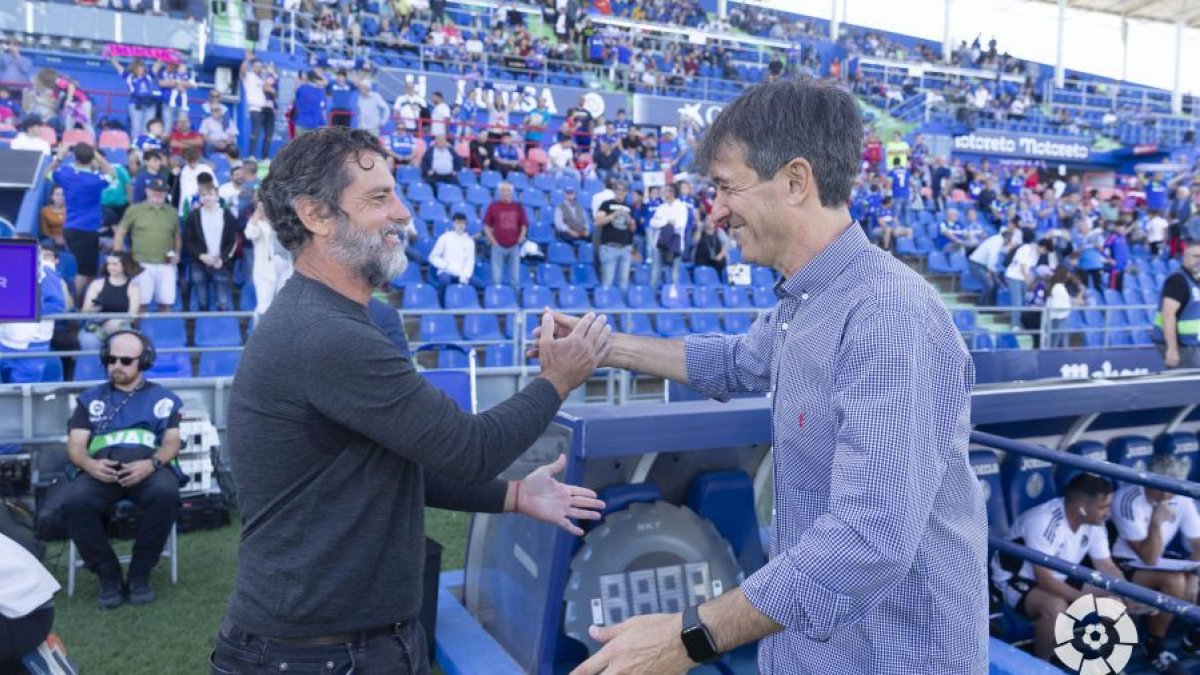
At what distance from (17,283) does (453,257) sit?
22.8ft

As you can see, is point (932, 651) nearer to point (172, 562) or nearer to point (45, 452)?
point (172, 562)

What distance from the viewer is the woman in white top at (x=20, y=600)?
271 centimetres

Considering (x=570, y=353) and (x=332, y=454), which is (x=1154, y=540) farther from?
(x=332, y=454)

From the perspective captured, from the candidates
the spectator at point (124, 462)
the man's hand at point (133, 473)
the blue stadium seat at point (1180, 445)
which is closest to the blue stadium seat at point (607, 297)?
the spectator at point (124, 462)

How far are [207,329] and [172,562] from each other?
4264 millimetres

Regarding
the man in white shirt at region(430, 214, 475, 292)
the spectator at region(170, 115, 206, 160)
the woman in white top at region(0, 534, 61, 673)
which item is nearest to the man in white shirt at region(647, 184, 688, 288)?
the man in white shirt at region(430, 214, 475, 292)

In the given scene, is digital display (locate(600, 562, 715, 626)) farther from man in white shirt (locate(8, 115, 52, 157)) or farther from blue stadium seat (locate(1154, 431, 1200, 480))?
man in white shirt (locate(8, 115, 52, 157))


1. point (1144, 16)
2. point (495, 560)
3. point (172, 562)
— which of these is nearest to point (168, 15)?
point (172, 562)

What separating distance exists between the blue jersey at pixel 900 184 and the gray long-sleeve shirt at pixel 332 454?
60.2 ft

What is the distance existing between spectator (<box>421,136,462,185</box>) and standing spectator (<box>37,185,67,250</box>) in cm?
537

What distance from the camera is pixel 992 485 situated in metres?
3.92

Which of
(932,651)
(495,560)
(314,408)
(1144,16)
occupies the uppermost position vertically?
(1144,16)

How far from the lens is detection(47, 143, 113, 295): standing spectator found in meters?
9.24

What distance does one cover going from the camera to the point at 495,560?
3.31m
